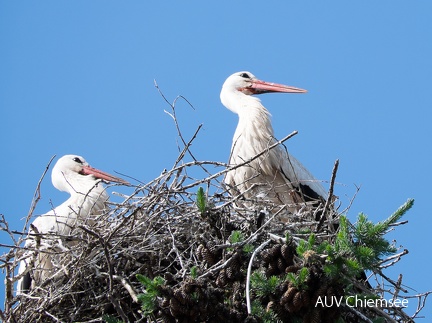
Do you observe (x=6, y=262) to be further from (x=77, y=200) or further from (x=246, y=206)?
(x=77, y=200)

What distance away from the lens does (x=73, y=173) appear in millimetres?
7227

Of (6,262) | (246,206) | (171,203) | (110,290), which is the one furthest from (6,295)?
(246,206)

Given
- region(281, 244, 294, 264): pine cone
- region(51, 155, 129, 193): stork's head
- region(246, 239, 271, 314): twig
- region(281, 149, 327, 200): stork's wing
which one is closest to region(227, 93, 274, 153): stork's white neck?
region(281, 149, 327, 200): stork's wing

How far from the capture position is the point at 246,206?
16.9 ft

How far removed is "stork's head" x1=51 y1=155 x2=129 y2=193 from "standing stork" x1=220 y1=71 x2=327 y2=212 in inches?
41.9

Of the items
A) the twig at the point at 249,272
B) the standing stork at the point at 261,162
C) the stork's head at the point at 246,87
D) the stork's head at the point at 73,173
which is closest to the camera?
the twig at the point at 249,272

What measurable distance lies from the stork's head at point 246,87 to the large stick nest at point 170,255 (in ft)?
7.07

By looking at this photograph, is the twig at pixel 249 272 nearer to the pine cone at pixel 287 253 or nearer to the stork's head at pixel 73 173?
the pine cone at pixel 287 253

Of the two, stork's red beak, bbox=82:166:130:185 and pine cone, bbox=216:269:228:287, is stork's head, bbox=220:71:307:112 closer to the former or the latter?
stork's red beak, bbox=82:166:130:185

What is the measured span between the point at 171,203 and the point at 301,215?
0.69m

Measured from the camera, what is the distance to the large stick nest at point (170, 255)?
4.12 metres

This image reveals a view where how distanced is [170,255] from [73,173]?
2573 mm

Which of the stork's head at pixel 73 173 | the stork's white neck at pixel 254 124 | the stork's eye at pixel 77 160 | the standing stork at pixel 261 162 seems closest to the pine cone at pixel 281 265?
the standing stork at pixel 261 162

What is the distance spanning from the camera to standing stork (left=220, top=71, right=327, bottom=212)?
6.12 metres
